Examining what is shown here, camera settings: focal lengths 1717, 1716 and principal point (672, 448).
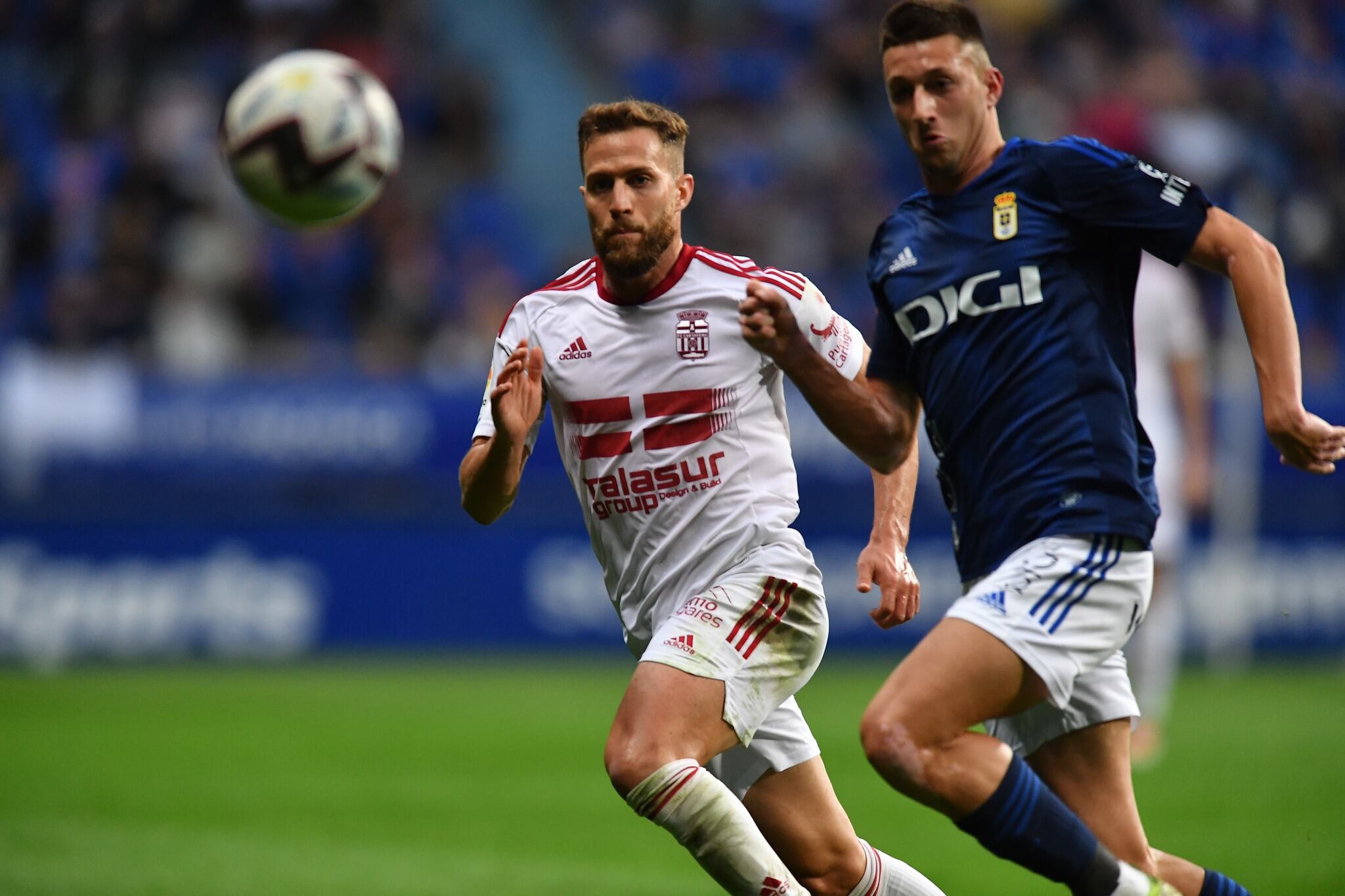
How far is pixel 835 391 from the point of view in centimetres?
450

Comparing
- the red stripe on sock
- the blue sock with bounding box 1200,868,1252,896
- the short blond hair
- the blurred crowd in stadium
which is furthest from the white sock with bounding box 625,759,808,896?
the blurred crowd in stadium

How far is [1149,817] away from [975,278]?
4.31 metres

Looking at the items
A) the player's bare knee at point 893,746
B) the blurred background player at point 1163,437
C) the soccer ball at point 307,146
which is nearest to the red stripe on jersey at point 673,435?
the player's bare knee at point 893,746

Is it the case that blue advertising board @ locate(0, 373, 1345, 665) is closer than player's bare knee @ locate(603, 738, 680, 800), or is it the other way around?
player's bare knee @ locate(603, 738, 680, 800)

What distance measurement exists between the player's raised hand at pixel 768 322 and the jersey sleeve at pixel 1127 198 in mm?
895

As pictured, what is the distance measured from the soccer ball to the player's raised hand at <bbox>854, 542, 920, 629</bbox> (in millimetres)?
2454

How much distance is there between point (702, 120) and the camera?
59.8 ft

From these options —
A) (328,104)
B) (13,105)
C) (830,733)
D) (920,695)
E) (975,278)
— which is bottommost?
(830,733)

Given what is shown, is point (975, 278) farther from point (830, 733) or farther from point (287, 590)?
point (287, 590)

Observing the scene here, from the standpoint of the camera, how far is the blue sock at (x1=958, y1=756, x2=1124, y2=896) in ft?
13.6

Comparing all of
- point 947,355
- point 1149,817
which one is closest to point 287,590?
point 1149,817

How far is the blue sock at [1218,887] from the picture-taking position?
15.9 ft

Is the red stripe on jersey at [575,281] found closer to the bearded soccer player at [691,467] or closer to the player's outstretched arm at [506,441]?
the bearded soccer player at [691,467]

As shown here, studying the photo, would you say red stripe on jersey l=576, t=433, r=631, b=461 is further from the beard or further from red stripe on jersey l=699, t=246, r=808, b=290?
red stripe on jersey l=699, t=246, r=808, b=290
